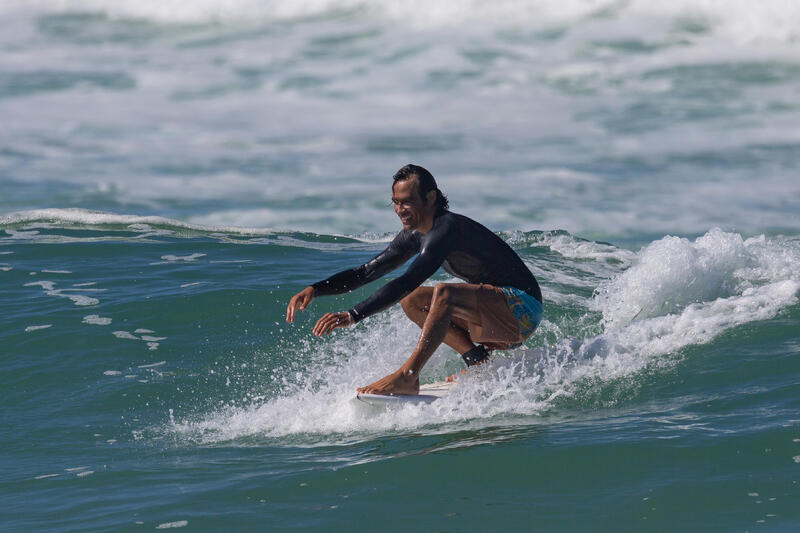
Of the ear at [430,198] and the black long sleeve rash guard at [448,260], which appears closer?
the black long sleeve rash guard at [448,260]

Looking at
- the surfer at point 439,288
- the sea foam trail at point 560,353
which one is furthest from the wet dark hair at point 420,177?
the sea foam trail at point 560,353

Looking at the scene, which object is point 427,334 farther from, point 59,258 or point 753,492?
point 59,258

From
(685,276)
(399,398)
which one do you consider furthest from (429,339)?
(685,276)

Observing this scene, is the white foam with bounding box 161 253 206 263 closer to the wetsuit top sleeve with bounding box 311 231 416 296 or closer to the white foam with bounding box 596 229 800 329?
the white foam with bounding box 596 229 800 329

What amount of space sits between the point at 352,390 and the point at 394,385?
2.91 ft

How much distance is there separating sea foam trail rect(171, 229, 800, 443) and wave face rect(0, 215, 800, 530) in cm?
2

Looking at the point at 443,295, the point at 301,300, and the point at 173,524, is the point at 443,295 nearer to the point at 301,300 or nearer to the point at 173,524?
the point at 301,300

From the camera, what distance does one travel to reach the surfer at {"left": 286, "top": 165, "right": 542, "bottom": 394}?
7309 mm

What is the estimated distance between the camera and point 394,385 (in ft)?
24.0

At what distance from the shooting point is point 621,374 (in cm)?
805

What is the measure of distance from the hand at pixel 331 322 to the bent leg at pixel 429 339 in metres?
0.53

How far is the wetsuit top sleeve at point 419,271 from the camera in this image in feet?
23.5

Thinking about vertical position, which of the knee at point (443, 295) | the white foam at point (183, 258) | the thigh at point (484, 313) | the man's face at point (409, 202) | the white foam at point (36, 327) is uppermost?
the man's face at point (409, 202)

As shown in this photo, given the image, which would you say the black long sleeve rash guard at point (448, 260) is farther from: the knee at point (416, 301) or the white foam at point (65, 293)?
the white foam at point (65, 293)
